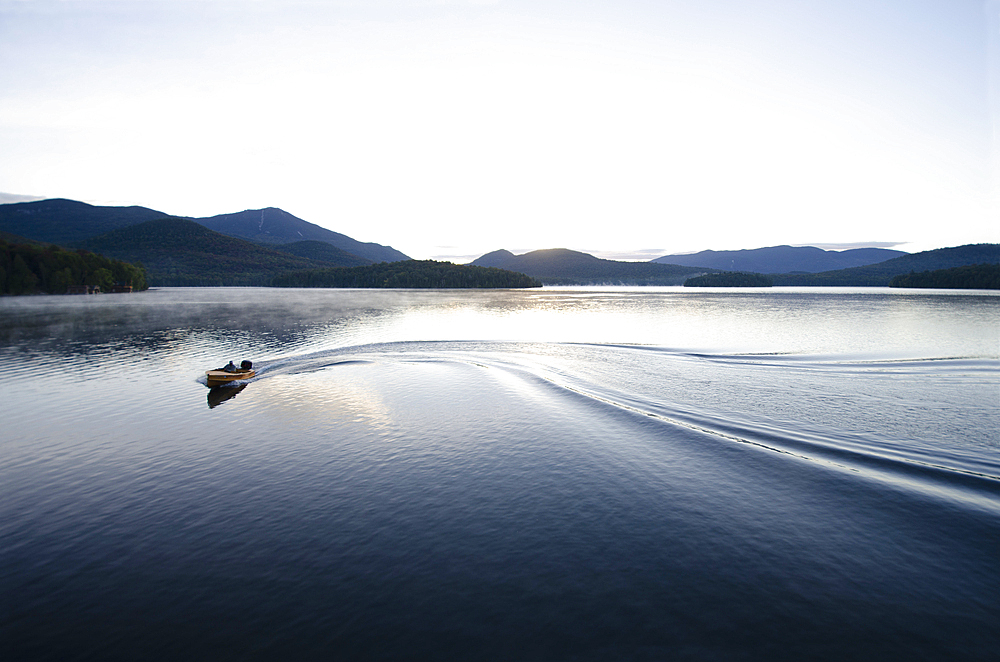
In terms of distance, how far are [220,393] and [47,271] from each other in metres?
181

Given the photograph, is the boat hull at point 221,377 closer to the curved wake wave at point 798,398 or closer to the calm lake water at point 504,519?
the calm lake water at point 504,519

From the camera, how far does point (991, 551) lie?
510 inches

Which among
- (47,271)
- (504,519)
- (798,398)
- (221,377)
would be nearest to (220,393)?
(221,377)

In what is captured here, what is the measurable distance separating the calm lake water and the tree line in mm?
165127

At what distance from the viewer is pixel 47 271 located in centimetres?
15225

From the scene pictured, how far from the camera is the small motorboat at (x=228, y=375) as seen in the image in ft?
105

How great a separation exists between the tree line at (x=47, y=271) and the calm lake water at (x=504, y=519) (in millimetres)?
165127

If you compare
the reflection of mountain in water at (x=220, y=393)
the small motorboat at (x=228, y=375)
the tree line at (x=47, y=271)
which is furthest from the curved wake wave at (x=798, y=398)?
the tree line at (x=47, y=271)

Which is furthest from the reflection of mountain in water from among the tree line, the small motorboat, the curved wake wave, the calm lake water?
the tree line

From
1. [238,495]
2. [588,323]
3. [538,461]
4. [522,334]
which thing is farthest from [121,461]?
[588,323]

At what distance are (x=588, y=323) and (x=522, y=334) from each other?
59.1 feet

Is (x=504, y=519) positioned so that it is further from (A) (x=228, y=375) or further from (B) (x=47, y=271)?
(B) (x=47, y=271)

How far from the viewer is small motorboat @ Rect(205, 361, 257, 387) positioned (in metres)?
32.0

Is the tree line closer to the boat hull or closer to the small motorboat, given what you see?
the small motorboat
